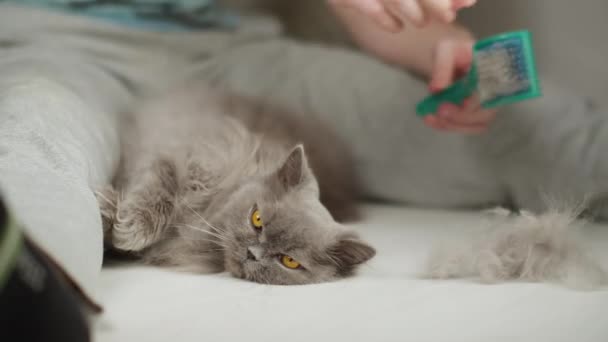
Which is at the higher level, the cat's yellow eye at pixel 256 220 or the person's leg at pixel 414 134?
the person's leg at pixel 414 134

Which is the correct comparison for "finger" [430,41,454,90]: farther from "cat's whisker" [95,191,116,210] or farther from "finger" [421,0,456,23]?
"cat's whisker" [95,191,116,210]

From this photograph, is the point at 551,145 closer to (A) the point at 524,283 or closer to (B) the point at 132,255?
(A) the point at 524,283

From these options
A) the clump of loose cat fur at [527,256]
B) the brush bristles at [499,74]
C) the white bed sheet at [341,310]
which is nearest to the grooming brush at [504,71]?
the brush bristles at [499,74]

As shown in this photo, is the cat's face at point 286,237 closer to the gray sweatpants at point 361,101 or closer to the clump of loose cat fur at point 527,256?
Answer: the clump of loose cat fur at point 527,256

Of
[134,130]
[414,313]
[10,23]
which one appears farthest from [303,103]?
[414,313]

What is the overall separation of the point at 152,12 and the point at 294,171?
1.05 meters

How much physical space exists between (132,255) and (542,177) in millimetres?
1145

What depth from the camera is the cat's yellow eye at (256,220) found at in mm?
1320

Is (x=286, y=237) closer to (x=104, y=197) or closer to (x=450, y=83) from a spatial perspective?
(x=104, y=197)

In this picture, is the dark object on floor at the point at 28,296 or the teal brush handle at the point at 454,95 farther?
the teal brush handle at the point at 454,95

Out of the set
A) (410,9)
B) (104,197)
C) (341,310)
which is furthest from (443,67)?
(104,197)

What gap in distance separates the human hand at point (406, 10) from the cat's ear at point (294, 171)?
1.19 ft

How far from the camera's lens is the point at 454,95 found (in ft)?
5.39

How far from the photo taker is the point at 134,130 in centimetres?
169
